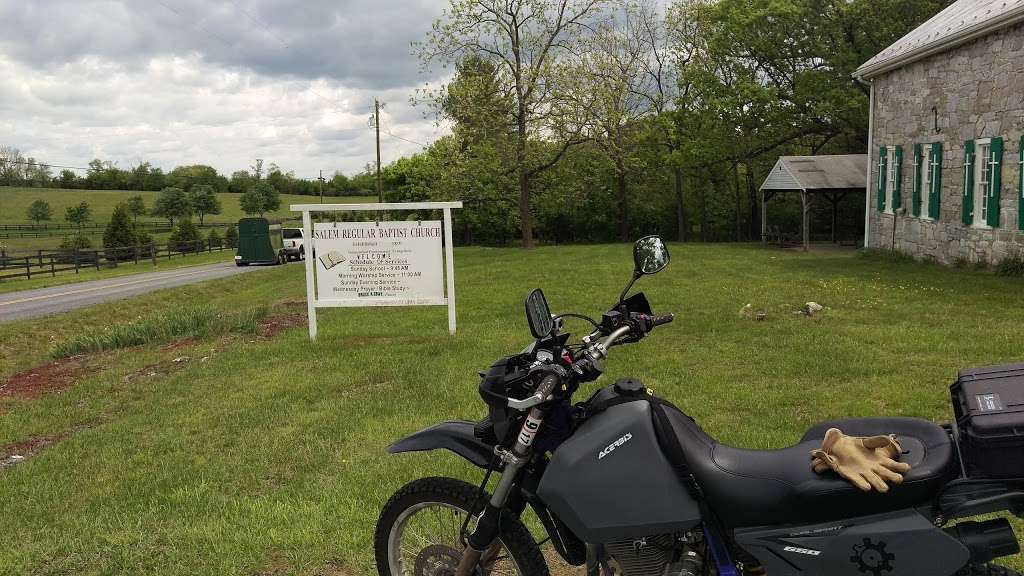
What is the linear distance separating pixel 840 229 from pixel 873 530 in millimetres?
35311

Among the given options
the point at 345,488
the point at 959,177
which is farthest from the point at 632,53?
the point at 345,488

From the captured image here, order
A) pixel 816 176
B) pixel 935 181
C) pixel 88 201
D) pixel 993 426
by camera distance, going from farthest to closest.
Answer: pixel 88 201
pixel 816 176
pixel 935 181
pixel 993 426

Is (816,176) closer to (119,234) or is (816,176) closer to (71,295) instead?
(71,295)

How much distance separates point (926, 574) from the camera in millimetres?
2023

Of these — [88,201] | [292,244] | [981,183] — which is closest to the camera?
[981,183]

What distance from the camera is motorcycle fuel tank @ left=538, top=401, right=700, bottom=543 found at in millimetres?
2244

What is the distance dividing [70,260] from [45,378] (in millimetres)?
29572

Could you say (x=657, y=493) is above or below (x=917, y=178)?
below

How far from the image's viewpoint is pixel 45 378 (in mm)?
9086

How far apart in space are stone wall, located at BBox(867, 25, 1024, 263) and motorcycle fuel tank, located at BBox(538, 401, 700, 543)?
1425cm

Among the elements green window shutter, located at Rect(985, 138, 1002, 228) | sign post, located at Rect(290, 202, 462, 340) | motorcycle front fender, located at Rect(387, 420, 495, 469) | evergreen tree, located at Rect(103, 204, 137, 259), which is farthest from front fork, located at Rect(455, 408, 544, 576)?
evergreen tree, located at Rect(103, 204, 137, 259)

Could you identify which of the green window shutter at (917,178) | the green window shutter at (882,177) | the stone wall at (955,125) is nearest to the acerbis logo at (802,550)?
the stone wall at (955,125)

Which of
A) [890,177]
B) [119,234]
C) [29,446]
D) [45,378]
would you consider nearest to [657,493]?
[29,446]

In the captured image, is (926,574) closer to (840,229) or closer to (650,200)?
(840,229)
